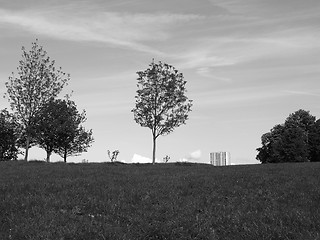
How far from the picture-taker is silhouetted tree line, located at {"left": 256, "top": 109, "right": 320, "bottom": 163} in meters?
78.2

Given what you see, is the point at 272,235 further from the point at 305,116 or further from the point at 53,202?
the point at 305,116

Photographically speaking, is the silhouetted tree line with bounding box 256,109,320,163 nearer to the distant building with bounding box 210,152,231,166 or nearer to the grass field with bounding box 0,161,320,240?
the distant building with bounding box 210,152,231,166

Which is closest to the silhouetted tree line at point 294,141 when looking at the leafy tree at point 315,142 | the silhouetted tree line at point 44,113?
the leafy tree at point 315,142

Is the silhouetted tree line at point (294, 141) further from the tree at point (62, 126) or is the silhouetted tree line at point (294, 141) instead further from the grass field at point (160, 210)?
the grass field at point (160, 210)

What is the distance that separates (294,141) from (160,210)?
71388mm

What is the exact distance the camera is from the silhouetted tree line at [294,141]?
78250 millimetres

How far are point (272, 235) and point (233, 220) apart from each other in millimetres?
1905

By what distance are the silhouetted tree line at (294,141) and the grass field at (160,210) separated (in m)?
62.9

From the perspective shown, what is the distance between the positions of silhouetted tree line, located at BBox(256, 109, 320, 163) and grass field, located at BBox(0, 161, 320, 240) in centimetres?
6286

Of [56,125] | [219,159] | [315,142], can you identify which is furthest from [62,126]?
[315,142]

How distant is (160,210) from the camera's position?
45.1 ft

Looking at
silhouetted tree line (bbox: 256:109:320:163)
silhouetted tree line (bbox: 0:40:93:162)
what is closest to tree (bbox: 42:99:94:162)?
silhouetted tree line (bbox: 0:40:93:162)

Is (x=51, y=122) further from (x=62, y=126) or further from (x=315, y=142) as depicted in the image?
(x=315, y=142)

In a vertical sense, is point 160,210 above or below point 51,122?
below
